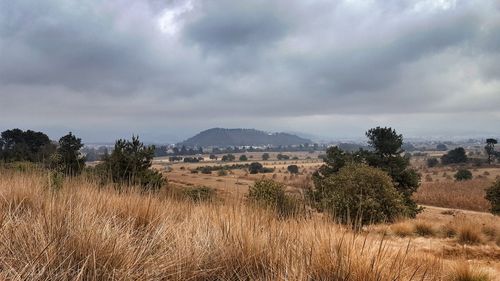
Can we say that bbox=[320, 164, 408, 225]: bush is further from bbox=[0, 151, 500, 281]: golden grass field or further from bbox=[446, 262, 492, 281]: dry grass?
bbox=[0, 151, 500, 281]: golden grass field

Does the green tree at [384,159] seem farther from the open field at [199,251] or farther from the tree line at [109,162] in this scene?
the open field at [199,251]

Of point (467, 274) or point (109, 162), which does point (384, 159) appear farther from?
point (467, 274)

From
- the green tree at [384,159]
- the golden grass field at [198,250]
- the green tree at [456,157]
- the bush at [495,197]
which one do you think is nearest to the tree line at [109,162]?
the golden grass field at [198,250]

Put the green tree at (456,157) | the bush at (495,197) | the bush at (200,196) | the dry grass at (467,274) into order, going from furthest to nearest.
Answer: the green tree at (456,157) < the bush at (495,197) < the bush at (200,196) < the dry grass at (467,274)

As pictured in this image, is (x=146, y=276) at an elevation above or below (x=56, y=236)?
below

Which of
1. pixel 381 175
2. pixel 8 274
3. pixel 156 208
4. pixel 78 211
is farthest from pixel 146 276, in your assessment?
pixel 381 175

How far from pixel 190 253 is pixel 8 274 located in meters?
1.50

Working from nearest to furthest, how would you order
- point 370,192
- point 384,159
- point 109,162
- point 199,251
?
point 199,251
point 109,162
point 370,192
point 384,159

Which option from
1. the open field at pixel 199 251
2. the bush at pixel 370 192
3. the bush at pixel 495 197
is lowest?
the bush at pixel 495 197

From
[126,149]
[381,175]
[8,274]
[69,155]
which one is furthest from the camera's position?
[126,149]

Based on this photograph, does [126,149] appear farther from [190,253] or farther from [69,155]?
[190,253]

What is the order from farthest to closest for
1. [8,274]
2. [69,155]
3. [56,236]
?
1. [69,155]
2. [56,236]
3. [8,274]

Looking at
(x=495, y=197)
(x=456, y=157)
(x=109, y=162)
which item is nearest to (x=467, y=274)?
(x=109, y=162)

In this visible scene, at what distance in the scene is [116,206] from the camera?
612 cm
